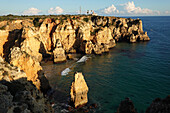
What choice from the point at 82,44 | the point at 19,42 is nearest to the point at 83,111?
the point at 19,42

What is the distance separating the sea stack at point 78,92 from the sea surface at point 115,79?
8.70 feet

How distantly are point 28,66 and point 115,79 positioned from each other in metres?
25.8

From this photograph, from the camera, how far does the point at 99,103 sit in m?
A: 29.8

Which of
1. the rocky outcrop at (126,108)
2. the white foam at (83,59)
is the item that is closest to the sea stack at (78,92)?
the rocky outcrop at (126,108)

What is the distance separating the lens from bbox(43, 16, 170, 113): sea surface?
30859 millimetres

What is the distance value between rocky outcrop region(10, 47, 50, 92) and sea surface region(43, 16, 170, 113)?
5193mm

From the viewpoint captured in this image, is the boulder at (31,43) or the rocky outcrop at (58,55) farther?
the rocky outcrop at (58,55)

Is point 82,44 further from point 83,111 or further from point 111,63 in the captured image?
point 83,111

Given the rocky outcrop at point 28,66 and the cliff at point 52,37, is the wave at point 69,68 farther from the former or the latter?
the rocky outcrop at point 28,66

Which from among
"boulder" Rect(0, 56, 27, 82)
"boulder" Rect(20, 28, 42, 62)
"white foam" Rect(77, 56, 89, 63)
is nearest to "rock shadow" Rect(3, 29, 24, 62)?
"boulder" Rect(20, 28, 42, 62)

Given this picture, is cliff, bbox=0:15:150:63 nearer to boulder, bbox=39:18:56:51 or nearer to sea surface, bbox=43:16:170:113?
boulder, bbox=39:18:56:51

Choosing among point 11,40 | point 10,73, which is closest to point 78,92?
point 10,73

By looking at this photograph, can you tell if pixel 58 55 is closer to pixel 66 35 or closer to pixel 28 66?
pixel 66 35

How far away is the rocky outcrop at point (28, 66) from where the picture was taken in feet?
93.8
